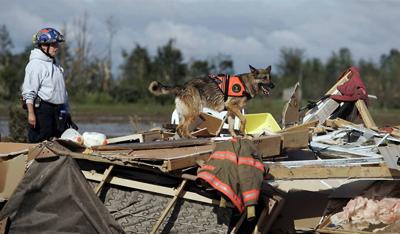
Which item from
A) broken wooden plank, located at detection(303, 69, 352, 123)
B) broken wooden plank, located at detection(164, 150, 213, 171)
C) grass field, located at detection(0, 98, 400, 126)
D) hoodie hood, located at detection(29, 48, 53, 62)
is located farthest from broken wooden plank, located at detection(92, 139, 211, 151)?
grass field, located at detection(0, 98, 400, 126)

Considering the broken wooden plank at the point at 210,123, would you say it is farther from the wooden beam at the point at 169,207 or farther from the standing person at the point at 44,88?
the wooden beam at the point at 169,207

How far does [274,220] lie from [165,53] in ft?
109

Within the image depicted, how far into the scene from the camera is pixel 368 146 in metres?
7.41

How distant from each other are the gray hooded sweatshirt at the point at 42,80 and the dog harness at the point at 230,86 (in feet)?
8.49

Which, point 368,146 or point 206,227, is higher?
point 368,146

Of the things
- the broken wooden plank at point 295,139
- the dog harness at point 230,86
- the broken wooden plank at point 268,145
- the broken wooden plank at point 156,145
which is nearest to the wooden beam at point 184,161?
the broken wooden plank at point 156,145

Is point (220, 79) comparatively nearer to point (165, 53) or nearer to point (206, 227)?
point (206, 227)

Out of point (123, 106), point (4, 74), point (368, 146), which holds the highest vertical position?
point (368, 146)

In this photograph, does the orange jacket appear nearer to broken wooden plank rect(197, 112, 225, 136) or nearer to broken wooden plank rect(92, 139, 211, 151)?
broken wooden plank rect(92, 139, 211, 151)

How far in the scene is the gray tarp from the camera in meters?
6.26

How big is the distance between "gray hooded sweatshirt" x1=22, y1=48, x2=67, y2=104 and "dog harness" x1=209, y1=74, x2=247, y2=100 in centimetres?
259

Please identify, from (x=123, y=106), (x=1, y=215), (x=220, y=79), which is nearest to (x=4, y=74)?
(x=123, y=106)

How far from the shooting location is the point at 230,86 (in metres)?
9.59

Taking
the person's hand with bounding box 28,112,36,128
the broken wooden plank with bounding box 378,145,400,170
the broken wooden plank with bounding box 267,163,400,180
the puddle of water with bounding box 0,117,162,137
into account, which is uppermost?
the person's hand with bounding box 28,112,36,128
